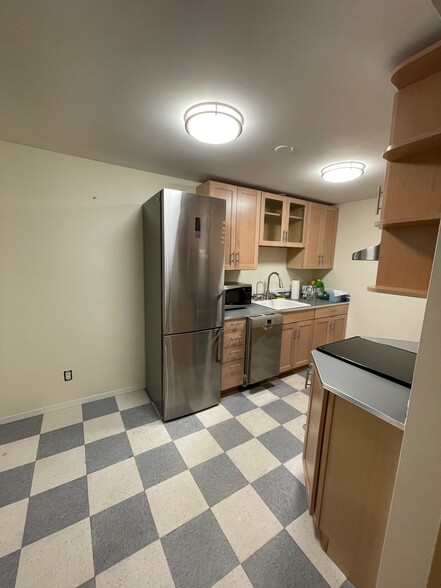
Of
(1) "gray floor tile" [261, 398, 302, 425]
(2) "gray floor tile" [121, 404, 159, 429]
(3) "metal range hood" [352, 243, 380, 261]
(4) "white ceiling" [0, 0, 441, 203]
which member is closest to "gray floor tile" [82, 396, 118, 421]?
(2) "gray floor tile" [121, 404, 159, 429]

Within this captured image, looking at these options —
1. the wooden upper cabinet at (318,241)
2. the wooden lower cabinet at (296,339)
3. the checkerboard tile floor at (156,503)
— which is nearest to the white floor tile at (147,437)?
the checkerboard tile floor at (156,503)

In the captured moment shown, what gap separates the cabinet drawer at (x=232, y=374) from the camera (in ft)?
8.33

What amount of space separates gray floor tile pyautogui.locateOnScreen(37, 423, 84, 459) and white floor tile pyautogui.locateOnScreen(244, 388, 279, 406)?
63.0 inches

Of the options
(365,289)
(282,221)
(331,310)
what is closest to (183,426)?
(331,310)

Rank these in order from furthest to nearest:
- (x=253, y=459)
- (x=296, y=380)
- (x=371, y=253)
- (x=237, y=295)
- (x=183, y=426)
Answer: (x=296, y=380)
(x=237, y=295)
(x=183, y=426)
(x=253, y=459)
(x=371, y=253)

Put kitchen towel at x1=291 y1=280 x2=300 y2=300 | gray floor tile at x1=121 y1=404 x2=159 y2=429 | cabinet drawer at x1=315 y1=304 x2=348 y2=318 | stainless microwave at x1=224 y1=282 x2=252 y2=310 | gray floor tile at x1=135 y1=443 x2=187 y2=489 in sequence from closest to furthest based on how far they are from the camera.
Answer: gray floor tile at x1=135 y1=443 x2=187 y2=489 < gray floor tile at x1=121 y1=404 x2=159 y2=429 < stainless microwave at x1=224 y1=282 x2=252 y2=310 < cabinet drawer at x1=315 y1=304 x2=348 y2=318 < kitchen towel at x1=291 y1=280 x2=300 y2=300

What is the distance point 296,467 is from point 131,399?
1695mm

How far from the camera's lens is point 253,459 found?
5.87ft

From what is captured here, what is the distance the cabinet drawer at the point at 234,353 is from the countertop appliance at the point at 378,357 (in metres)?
1.12

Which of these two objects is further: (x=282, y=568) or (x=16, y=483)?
(x=16, y=483)

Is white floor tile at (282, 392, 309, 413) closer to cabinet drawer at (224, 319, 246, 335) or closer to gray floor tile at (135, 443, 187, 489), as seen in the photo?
cabinet drawer at (224, 319, 246, 335)

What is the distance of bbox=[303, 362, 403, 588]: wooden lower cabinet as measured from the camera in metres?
0.96

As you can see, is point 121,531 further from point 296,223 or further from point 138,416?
point 296,223

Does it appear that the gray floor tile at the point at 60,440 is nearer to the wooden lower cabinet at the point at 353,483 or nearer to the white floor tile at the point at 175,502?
the white floor tile at the point at 175,502
